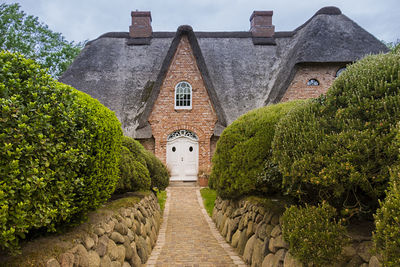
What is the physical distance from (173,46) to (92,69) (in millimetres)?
5507

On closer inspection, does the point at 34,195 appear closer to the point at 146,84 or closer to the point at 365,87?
the point at 365,87

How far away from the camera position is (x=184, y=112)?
53.8 feet

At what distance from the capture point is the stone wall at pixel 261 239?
11.7 feet

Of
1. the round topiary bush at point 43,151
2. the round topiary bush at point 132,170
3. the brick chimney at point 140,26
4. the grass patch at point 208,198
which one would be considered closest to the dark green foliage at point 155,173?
the round topiary bush at point 132,170

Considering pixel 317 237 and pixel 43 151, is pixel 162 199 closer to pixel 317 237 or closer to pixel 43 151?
pixel 317 237

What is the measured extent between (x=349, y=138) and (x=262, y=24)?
1958 cm

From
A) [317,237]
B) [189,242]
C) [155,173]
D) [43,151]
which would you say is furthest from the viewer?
[155,173]

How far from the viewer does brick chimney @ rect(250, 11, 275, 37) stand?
70.0 feet

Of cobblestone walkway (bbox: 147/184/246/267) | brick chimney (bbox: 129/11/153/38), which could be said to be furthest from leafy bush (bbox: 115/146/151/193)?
Result: brick chimney (bbox: 129/11/153/38)

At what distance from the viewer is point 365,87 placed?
3914 millimetres

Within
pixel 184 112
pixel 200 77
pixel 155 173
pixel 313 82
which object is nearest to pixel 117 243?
pixel 155 173

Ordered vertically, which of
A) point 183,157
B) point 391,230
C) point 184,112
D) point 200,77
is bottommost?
point 391,230

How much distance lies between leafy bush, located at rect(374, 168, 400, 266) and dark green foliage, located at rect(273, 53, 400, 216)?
2.84 feet

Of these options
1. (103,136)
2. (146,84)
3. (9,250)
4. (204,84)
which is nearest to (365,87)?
(103,136)
